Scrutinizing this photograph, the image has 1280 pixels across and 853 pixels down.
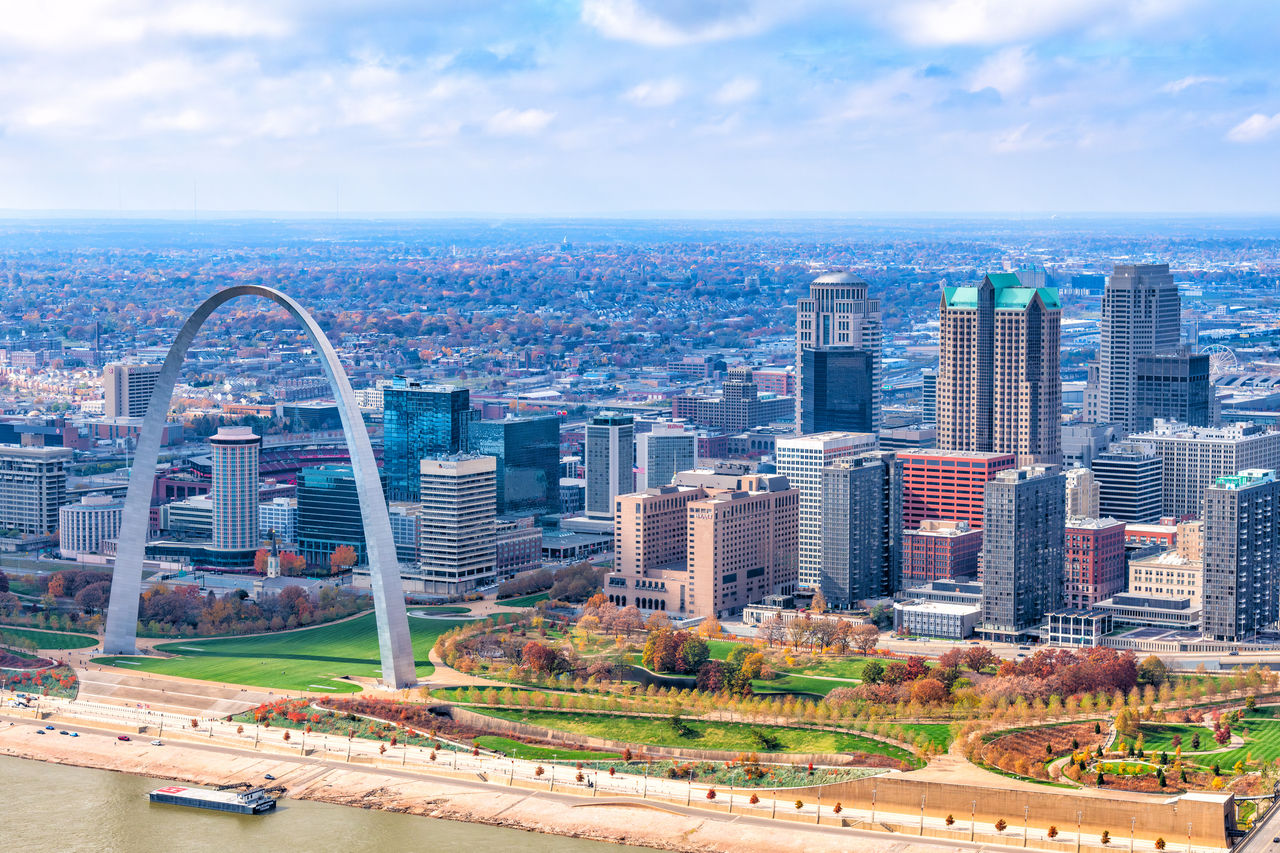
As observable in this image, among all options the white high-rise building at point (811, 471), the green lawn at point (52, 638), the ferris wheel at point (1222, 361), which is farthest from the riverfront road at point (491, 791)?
the ferris wheel at point (1222, 361)

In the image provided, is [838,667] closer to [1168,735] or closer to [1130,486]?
[1168,735]

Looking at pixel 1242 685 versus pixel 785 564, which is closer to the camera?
pixel 1242 685

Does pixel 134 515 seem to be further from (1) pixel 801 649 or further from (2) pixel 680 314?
(2) pixel 680 314

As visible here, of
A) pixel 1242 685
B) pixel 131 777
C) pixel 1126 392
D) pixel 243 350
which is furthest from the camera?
pixel 243 350

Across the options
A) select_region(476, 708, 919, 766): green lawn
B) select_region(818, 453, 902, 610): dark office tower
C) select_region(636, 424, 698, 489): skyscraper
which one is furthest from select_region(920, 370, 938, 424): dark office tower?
select_region(476, 708, 919, 766): green lawn

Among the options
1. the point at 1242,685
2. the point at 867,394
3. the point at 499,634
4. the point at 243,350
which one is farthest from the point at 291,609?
the point at 243,350

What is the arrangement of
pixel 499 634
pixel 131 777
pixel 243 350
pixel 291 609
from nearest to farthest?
pixel 131 777
pixel 499 634
pixel 291 609
pixel 243 350
